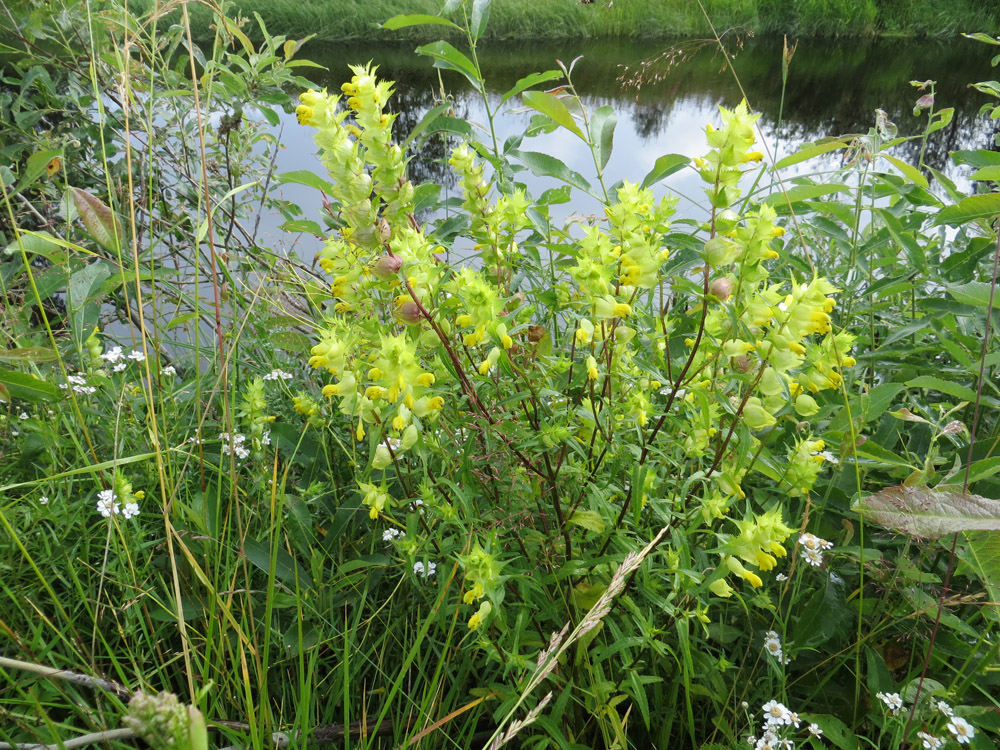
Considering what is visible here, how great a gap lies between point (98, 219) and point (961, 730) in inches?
68.2

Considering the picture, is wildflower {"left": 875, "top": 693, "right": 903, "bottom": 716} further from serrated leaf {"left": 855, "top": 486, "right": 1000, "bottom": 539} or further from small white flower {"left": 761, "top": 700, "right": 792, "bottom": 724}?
serrated leaf {"left": 855, "top": 486, "right": 1000, "bottom": 539}

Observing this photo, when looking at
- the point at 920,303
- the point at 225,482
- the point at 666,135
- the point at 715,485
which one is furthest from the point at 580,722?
the point at 666,135

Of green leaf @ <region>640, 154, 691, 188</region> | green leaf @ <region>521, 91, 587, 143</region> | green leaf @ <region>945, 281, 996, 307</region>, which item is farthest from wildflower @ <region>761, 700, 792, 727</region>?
green leaf @ <region>521, 91, 587, 143</region>

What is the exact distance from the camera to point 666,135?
15.4 feet

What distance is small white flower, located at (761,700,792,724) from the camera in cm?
106

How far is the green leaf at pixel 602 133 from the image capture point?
1.26 m

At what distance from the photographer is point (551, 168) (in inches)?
53.1

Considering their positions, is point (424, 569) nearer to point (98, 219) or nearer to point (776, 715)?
point (776, 715)

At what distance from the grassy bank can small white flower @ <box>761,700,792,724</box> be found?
29.8 feet

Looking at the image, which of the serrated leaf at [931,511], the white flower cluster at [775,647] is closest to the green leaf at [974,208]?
the serrated leaf at [931,511]

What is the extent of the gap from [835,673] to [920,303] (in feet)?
2.84

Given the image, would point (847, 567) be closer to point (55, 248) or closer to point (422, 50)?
point (422, 50)

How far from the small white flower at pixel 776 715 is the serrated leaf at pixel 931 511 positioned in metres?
0.42

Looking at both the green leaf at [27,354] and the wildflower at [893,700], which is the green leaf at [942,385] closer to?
the wildflower at [893,700]
